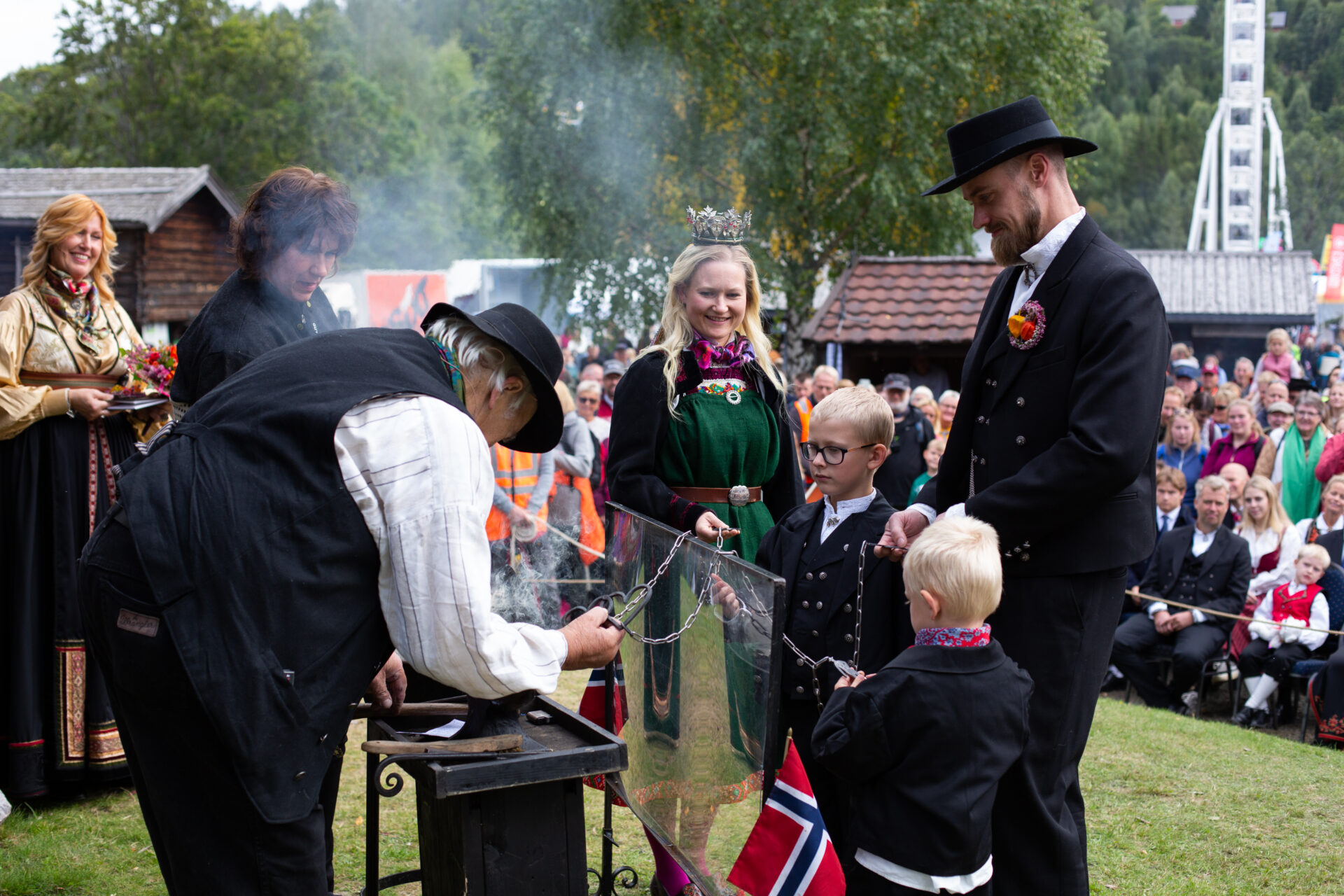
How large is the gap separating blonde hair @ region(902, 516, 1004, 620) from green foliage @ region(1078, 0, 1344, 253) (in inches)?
1702

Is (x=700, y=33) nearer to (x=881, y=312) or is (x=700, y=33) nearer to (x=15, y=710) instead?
(x=881, y=312)

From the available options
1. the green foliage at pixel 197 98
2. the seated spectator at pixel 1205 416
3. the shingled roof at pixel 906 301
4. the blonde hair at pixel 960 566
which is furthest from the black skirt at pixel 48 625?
the green foliage at pixel 197 98

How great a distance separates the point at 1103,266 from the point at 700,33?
1825 cm

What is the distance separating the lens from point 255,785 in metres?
2.03

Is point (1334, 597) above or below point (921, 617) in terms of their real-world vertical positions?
below

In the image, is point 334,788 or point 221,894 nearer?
point 221,894

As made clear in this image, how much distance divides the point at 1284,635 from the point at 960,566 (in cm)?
508

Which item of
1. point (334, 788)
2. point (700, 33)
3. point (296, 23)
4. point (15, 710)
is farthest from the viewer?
point (296, 23)

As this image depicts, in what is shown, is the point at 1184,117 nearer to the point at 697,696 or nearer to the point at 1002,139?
the point at 1002,139

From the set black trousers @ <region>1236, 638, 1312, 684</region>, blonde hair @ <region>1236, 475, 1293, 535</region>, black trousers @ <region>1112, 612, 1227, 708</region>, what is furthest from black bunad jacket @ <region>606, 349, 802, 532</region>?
blonde hair @ <region>1236, 475, 1293, 535</region>

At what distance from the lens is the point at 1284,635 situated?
6.46m

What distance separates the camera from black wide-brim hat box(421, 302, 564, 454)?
230 centimetres

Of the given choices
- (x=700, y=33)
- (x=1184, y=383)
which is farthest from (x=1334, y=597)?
(x=700, y=33)

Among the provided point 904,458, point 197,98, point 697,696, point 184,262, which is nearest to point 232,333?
point 697,696
